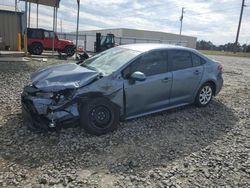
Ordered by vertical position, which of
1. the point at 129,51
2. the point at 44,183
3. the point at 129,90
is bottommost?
the point at 44,183

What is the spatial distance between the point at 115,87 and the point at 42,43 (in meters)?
16.1

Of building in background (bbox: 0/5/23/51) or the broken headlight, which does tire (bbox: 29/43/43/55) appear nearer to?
building in background (bbox: 0/5/23/51)

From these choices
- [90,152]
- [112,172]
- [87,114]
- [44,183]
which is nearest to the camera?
[44,183]

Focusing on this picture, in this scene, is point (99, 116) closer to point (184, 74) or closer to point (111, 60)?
point (111, 60)

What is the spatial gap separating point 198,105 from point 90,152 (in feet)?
10.7

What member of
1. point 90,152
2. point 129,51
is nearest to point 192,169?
point 90,152

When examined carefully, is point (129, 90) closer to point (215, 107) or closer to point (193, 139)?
point (193, 139)

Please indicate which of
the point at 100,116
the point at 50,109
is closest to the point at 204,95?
the point at 100,116

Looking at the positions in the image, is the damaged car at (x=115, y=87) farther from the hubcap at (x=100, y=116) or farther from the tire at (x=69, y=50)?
the tire at (x=69, y=50)

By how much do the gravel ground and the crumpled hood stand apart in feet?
2.68

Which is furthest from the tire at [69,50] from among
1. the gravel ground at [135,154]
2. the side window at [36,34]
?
the gravel ground at [135,154]

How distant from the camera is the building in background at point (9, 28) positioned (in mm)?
17766

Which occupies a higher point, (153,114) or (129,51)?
(129,51)

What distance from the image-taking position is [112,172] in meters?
3.44
